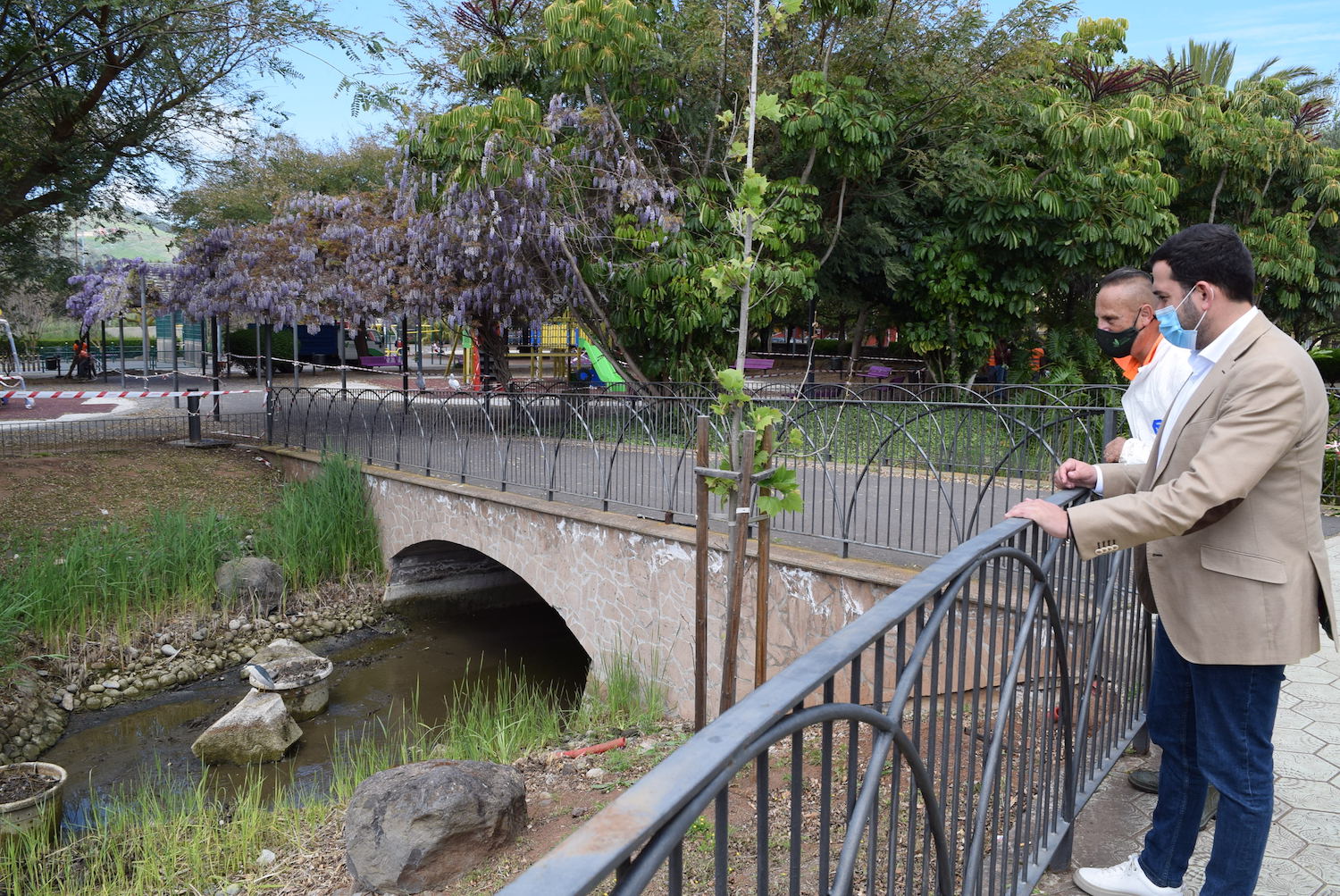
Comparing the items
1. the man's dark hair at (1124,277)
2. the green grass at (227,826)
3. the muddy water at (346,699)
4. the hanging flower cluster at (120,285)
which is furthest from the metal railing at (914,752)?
the hanging flower cluster at (120,285)

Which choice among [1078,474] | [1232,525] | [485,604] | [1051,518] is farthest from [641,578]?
[1232,525]

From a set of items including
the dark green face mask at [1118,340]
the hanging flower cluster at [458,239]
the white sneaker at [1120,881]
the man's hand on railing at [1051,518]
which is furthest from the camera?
the hanging flower cluster at [458,239]

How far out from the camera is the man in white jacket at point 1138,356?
12.6ft

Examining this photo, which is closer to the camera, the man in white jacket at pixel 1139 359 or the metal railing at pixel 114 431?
the man in white jacket at pixel 1139 359

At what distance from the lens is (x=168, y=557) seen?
1167 cm

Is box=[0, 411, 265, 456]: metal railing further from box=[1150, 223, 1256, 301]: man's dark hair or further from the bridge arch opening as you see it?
box=[1150, 223, 1256, 301]: man's dark hair

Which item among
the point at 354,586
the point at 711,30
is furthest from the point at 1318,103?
the point at 354,586

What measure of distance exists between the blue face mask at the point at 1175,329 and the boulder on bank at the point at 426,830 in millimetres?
4584

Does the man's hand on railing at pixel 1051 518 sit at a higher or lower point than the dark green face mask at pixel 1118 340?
lower

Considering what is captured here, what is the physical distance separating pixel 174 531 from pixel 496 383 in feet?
24.8

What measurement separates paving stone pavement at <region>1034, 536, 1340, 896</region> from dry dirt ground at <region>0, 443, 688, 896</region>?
321cm

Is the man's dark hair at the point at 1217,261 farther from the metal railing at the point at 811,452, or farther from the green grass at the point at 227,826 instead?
the green grass at the point at 227,826

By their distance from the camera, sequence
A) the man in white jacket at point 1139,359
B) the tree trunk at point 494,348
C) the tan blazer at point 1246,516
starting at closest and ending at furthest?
the tan blazer at point 1246,516
the man in white jacket at point 1139,359
the tree trunk at point 494,348

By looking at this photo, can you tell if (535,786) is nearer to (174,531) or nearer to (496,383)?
(174,531)
